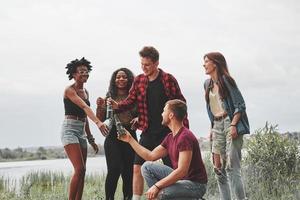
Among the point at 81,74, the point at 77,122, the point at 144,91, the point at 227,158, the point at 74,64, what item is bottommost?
the point at 227,158

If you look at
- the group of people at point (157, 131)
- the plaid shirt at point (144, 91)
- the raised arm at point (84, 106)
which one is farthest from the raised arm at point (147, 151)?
the raised arm at point (84, 106)

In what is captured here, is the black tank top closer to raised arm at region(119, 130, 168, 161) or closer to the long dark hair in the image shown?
raised arm at region(119, 130, 168, 161)

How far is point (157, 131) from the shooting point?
203 inches

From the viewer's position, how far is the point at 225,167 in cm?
523

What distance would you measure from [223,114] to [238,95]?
0.25m


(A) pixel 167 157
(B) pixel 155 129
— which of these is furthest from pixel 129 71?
(A) pixel 167 157

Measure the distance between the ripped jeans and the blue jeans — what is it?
83cm

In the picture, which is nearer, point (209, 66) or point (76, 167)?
point (209, 66)

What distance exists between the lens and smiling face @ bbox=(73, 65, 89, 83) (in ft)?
19.5

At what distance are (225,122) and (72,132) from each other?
1691 mm

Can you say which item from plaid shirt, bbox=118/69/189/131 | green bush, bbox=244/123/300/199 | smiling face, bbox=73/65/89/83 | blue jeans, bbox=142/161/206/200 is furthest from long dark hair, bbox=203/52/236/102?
green bush, bbox=244/123/300/199

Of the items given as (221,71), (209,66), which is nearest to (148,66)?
(209,66)

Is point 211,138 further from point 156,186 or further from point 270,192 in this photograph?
point 270,192

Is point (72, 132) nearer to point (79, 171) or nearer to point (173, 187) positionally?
point (79, 171)
